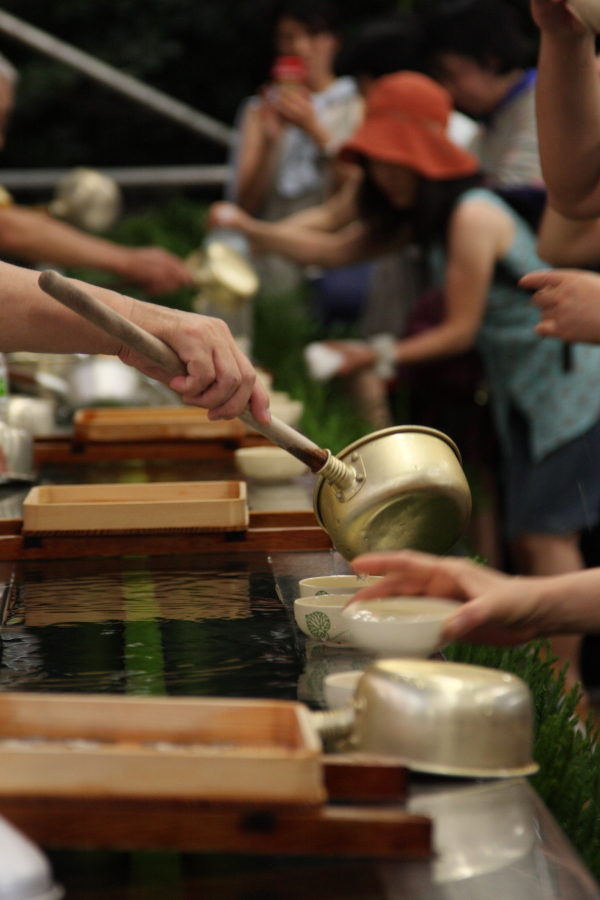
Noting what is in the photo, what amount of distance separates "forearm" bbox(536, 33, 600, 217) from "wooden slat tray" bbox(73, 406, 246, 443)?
3.31ft

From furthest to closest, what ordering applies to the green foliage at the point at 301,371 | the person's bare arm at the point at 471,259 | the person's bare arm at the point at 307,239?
the person's bare arm at the point at 307,239 < the person's bare arm at the point at 471,259 < the green foliage at the point at 301,371

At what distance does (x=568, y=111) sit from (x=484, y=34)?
2.30 m

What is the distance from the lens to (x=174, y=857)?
823 millimetres

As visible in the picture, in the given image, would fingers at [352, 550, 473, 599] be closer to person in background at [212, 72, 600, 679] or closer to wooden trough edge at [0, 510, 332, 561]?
wooden trough edge at [0, 510, 332, 561]

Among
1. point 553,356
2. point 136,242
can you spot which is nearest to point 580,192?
point 553,356

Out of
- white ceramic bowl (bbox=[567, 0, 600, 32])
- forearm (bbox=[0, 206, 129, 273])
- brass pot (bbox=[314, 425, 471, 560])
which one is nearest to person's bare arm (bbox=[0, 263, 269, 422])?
brass pot (bbox=[314, 425, 471, 560])

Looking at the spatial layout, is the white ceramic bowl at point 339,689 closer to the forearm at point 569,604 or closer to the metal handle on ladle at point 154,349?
the forearm at point 569,604

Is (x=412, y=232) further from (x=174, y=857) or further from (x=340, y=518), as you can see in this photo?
(x=174, y=857)

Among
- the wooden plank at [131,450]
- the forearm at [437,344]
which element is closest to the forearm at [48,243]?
the forearm at [437,344]

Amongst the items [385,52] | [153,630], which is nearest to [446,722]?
[153,630]

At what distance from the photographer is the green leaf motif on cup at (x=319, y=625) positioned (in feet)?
4.28

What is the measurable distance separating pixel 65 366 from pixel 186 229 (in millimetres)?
4298

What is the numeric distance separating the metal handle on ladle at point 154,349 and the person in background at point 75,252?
105 inches

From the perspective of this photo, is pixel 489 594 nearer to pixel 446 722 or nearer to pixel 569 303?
pixel 446 722
